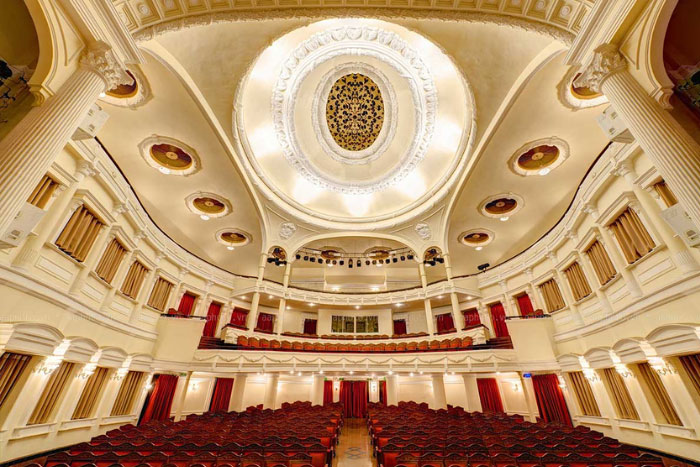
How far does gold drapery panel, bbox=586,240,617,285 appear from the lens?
9.04 meters

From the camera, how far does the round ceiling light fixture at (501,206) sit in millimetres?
16156

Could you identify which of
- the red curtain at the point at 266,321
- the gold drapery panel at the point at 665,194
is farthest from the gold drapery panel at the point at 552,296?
the red curtain at the point at 266,321

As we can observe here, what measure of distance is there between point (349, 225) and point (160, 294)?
40.2ft

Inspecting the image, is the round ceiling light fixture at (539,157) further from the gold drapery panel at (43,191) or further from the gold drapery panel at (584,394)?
the gold drapery panel at (43,191)

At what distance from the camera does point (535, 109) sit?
11367 millimetres

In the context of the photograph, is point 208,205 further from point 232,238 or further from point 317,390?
point 317,390

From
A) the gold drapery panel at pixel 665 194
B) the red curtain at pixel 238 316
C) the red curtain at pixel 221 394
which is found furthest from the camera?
the red curtain at pixel 238 316

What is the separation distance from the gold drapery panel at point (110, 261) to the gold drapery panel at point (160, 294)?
9.72ft

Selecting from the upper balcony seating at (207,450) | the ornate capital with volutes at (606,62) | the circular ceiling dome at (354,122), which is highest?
the circular ceiling dome at (354,122)

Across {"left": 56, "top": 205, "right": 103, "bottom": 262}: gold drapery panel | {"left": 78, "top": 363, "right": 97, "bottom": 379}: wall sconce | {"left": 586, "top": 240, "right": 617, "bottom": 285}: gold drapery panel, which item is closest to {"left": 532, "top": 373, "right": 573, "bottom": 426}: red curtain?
{"left": 586, "top": 240, "right": 617, "bottom": 285}: gold drapery panel

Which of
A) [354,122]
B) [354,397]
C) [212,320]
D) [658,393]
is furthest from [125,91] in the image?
[658,393]

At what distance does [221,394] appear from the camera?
14.7m

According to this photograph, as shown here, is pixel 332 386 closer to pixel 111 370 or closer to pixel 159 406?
pixel 159 406

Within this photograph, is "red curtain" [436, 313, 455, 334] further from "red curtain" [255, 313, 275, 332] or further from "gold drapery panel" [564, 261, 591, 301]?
"red curtain" [255, 313, 275, 332]
